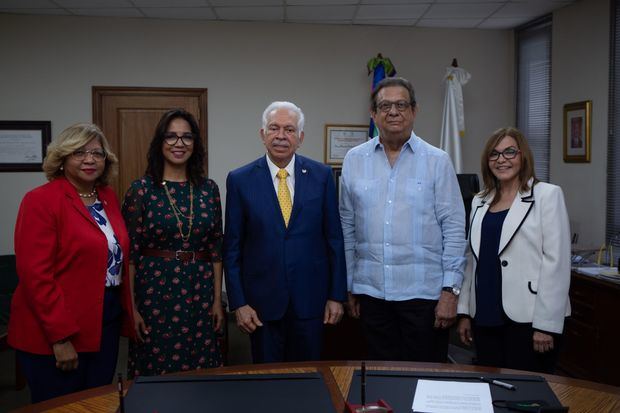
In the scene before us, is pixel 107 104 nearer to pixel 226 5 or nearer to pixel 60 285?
pixel 226 5

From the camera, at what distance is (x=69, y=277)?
70.8 inches

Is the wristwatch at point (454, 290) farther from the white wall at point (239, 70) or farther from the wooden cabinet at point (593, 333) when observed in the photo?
Answer: the white wall at point (239, 70)

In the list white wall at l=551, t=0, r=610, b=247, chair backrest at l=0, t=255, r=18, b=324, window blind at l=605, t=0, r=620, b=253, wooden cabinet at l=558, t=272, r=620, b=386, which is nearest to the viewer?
wooden cabinet at l=558, t=272, r=620, b=386

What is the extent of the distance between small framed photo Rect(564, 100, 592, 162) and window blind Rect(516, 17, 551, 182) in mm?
346

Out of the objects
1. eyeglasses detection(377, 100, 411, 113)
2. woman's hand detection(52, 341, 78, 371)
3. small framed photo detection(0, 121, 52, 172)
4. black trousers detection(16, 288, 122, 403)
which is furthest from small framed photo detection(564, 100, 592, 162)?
small framed photo detection(0, 121, 52, 172)

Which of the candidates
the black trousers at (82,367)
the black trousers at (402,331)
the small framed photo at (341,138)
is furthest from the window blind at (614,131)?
the black trousers at (82,367)

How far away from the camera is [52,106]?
476cm

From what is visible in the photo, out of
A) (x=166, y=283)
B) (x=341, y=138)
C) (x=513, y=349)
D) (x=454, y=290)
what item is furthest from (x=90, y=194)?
(x=341, y=138)

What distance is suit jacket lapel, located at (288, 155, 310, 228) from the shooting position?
80.0 inches

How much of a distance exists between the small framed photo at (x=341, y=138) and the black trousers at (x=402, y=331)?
294cm

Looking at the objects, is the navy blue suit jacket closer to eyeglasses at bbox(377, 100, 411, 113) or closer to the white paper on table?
eyeglasses at bbox(377, 100, 411, 113)

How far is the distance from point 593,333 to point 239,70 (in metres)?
3.47

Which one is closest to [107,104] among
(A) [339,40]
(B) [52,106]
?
(B) [52,106]

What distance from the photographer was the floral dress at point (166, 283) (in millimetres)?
2039
